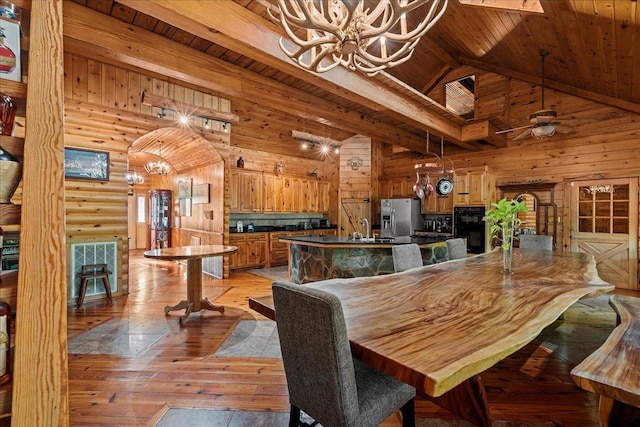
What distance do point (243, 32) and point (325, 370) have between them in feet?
8.94

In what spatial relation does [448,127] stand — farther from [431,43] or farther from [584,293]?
[584,293]

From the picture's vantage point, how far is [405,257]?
301 cm

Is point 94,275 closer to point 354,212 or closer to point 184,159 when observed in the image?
point 184,159

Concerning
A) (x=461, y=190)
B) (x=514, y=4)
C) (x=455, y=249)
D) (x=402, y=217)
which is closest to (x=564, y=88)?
(x=461, y=190)

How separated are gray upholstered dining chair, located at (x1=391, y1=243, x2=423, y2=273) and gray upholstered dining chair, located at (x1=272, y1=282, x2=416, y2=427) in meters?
1.54

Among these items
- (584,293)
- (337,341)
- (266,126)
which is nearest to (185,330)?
(337,341)

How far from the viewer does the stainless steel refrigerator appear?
24.3 feet

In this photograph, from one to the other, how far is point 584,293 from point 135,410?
294cm

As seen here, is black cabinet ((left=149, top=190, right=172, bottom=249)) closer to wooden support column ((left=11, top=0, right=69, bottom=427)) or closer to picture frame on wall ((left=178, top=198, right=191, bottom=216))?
picture frame on wall ((left=178, top=198, right=191, bottom=216))

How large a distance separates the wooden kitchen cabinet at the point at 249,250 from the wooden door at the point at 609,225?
614cm

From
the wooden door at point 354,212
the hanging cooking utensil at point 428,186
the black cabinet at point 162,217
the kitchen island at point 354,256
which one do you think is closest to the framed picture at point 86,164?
the kitchen island at point 354,256

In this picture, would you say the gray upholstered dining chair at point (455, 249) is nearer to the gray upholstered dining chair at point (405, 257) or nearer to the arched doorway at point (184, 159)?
the gray upholstered dining chair at point (405, 257)

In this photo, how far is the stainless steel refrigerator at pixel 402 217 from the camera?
7398mm

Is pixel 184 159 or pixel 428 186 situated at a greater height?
pixel 184 159
